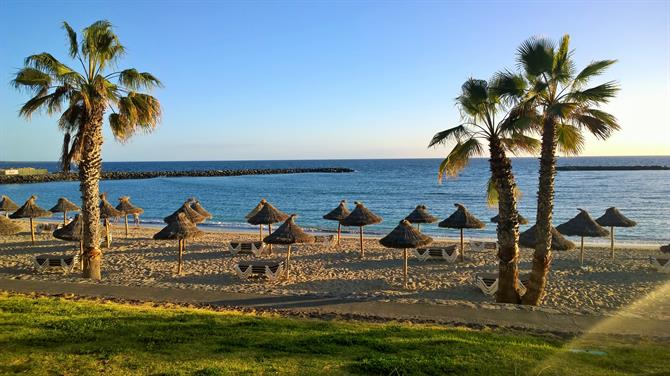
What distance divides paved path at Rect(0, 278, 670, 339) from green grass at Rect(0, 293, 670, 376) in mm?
900

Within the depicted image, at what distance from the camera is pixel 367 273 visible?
16906mm

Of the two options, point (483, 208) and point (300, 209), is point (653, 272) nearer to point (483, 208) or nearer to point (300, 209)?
point (483, 208)

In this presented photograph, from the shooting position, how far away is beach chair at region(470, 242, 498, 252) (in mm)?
21578

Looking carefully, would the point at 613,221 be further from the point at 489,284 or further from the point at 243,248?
the point at 243,248

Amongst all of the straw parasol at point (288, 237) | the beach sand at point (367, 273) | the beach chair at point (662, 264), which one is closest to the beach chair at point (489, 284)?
the beach sand at point (367, 273)

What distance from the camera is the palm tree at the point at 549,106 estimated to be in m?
10.3

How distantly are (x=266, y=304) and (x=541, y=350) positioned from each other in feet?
20.1

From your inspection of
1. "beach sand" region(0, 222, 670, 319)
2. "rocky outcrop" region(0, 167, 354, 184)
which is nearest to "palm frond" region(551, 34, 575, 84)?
"beach sand" region(0, 222, 670, 319)

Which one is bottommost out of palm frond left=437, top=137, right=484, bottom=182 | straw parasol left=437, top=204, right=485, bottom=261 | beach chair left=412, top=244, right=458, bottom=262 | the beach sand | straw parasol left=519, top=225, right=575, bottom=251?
the beach sand

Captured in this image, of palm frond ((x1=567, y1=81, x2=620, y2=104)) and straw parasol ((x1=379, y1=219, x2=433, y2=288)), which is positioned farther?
straw parasol ((x1=379, y1=219, x2=433, y2=288))

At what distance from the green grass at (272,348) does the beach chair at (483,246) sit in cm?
1368

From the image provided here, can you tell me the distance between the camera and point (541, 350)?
22.2 ft

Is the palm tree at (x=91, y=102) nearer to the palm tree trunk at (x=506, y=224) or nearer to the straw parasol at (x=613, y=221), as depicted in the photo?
the palm tree trunk at (x=506, y=224)

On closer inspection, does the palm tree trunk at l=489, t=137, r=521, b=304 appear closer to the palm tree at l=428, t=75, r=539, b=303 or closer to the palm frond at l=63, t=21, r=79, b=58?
the palm tree at l=428, t=75, r=539, b=303
